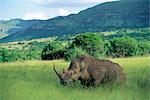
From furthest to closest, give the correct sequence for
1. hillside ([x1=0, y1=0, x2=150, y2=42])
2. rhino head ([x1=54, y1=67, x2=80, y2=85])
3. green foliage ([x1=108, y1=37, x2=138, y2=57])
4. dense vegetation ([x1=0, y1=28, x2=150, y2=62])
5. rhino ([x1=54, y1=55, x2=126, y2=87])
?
hillside ([x1=0, y1=0, x2=150, y2=42])
green foliage ([x1=108, y1=37, x2=138, y2=57])
dense vegetation ([x1=0, y1=28, x2=150, y2=62])
rhino ([x1=54, y1=55, x2=126, y2=87])
rhino head ([x1=54, y1=67, x2=80, y2=85])

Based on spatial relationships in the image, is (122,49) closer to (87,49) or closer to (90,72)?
(87,49)

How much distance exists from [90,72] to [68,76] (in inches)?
20.1

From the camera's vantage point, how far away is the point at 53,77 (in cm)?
786

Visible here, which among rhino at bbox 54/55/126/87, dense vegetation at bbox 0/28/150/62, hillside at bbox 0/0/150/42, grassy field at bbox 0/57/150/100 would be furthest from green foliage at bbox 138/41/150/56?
hillside at bbox 0/0/150/42

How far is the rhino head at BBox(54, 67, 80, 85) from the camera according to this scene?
7.58 meters

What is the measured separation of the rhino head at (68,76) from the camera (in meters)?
7.58

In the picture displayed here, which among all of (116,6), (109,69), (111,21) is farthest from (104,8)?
(109,69)

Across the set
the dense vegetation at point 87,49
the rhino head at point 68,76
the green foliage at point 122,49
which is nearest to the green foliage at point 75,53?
the dense vegetation at point 87,49

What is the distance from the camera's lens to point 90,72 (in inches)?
322

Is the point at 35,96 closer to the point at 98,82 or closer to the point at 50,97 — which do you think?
the point at 50,97

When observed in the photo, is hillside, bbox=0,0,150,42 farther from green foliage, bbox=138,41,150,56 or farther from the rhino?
the rhino

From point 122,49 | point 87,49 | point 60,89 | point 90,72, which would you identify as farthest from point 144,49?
point 60,89

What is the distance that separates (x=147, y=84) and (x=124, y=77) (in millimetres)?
1316

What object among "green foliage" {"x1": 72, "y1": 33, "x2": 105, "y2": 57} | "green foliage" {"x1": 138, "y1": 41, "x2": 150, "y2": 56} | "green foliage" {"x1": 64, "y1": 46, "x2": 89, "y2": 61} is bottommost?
"green foliage" {"x1": 138, "y1": 41, "x2": 150, "y2": 56}
